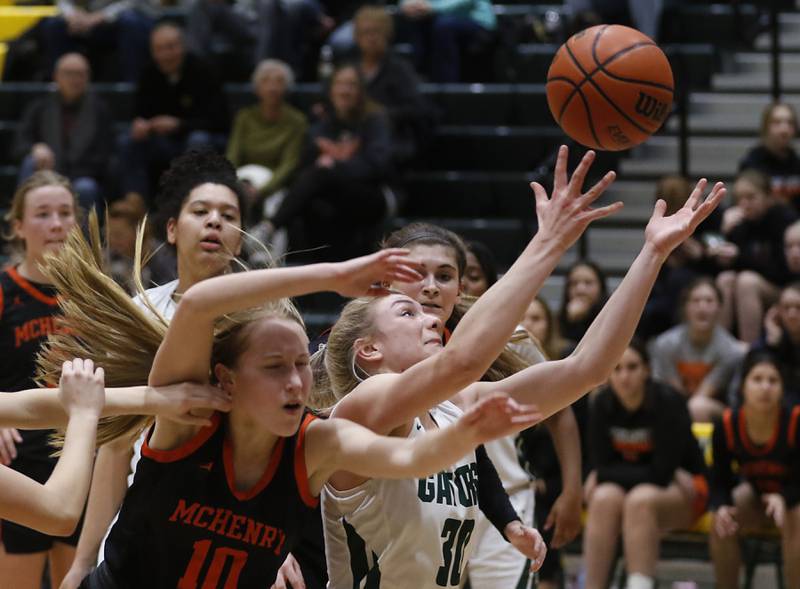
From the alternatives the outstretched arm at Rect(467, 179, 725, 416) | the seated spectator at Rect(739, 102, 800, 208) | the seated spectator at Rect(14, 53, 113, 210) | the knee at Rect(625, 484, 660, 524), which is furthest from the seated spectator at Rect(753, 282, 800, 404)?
the seated spectator at Rect(14, 53, 113, 210)

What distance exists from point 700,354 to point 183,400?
5.33 meters

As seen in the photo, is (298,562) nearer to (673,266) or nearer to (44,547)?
(44,547)

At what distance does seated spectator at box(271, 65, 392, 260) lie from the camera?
31.0ft

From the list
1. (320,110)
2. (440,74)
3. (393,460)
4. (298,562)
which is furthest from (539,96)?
(393,460)

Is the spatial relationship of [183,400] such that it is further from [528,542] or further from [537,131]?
[537,131]

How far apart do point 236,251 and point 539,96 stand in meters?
6.28

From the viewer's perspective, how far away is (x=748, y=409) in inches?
293

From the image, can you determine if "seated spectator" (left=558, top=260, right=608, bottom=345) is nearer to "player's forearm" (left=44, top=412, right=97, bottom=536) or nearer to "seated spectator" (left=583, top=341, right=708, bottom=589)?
"seated spectator" (left=583, top=341, right=708, bottom=589)

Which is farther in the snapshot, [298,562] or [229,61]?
[229,61]

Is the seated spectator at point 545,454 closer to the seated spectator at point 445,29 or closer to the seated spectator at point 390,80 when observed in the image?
the seated spectator at point 390,80

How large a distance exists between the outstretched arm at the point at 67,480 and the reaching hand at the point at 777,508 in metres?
4.57

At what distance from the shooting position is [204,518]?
3566mm

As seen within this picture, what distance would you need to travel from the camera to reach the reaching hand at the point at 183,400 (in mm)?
3404

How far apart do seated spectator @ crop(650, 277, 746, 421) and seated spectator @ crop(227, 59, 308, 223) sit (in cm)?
307
